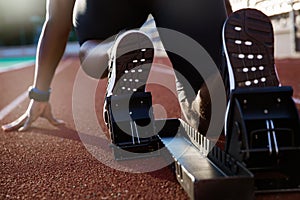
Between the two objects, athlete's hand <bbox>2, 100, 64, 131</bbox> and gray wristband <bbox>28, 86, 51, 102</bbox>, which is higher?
gray wristband <bbox>28, 86, 51, 102</bbox>

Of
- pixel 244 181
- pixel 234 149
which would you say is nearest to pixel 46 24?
pixel 234 149

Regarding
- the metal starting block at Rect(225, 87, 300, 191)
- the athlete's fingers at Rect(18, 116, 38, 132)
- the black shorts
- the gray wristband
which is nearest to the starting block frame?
the metal starting block at Rect(225, 87, 300, 191)

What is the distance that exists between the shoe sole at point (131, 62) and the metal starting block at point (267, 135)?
641 mm

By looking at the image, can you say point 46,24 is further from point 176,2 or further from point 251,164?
point 251,164

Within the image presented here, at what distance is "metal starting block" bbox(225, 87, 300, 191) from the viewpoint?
4.10 ft

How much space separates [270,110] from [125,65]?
726 mm

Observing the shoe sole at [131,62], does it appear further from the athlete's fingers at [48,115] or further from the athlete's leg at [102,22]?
the athlete's fingers at [48,115]

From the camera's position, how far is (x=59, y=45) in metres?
2.38

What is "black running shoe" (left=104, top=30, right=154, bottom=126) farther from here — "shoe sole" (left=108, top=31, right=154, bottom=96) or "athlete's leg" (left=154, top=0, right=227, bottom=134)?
"athlete's leg" (left=154, top=0, right=227, bottom=134)

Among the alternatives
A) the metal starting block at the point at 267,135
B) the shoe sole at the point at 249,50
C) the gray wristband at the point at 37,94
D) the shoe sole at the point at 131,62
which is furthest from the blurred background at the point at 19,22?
the metal starting block at the point at 267,135

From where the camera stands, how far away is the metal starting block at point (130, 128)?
5.89 feet

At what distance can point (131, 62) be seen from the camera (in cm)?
188

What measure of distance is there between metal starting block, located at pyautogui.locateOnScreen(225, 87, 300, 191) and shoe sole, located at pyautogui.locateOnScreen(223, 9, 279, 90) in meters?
0.18

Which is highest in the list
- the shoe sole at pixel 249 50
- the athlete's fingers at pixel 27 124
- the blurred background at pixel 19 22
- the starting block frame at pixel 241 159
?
the shoe sole at pixel 249 50
